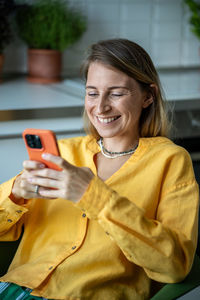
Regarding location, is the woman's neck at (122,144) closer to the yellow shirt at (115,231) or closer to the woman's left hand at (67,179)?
the yellow shirt at (115,231)

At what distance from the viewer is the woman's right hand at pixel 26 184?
3.39ft

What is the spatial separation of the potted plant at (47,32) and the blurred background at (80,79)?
1.5 inches

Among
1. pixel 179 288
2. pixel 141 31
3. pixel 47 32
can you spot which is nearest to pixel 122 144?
pixel 179 288

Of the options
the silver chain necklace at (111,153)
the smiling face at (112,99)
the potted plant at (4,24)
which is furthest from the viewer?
the potted plant at (4,24)

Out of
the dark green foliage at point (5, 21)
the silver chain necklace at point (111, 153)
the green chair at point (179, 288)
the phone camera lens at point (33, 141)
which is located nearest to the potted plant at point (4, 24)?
the dark green foliage at point (5, 21)

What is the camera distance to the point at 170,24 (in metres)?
2.90

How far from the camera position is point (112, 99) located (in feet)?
3.98

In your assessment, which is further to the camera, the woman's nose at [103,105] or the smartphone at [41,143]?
the woman's nose at [103,105]

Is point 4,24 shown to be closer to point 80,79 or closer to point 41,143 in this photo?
point 80,79

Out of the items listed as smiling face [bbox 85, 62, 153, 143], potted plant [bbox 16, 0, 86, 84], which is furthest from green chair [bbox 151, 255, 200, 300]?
potted plant [bbox 16, 0, 86, 84]

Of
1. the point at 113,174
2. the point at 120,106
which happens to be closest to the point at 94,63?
the point at 120,106

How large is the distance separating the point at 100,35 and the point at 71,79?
1.20 feet

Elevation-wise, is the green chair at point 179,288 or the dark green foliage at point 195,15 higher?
the dark green foliage at point 195,15

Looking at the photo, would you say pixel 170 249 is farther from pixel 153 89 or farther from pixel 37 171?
pixel 153 89
